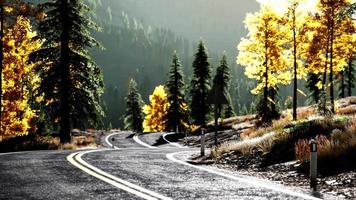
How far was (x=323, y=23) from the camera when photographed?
109 feet

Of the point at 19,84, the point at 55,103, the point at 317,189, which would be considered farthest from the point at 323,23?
the point at 317,189

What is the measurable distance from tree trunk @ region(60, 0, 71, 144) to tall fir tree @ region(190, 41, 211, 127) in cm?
2986

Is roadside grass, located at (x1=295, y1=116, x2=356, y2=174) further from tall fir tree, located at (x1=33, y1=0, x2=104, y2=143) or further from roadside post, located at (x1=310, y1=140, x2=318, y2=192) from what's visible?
tall fir tree, located at (x1=33, y1=0, x2=104, y2=143)

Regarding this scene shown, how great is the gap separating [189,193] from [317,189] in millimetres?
2671

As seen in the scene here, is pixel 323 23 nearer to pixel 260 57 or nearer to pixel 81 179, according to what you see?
pixel 260 57

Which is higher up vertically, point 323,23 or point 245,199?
point 323,23

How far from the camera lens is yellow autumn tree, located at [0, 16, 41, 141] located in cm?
2725

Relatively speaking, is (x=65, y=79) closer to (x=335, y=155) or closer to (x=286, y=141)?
(x=286, y=141)

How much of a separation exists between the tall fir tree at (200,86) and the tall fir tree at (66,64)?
28848 mm

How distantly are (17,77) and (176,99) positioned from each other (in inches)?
1175

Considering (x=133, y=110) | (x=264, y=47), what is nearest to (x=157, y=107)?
(x=133, y=110)

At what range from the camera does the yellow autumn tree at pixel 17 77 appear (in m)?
27.2

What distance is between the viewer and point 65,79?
27.7 m

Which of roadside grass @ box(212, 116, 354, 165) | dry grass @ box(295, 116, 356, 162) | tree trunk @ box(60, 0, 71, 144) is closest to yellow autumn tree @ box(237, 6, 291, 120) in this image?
tree trunk @ box(60, 0, 71, 144)
